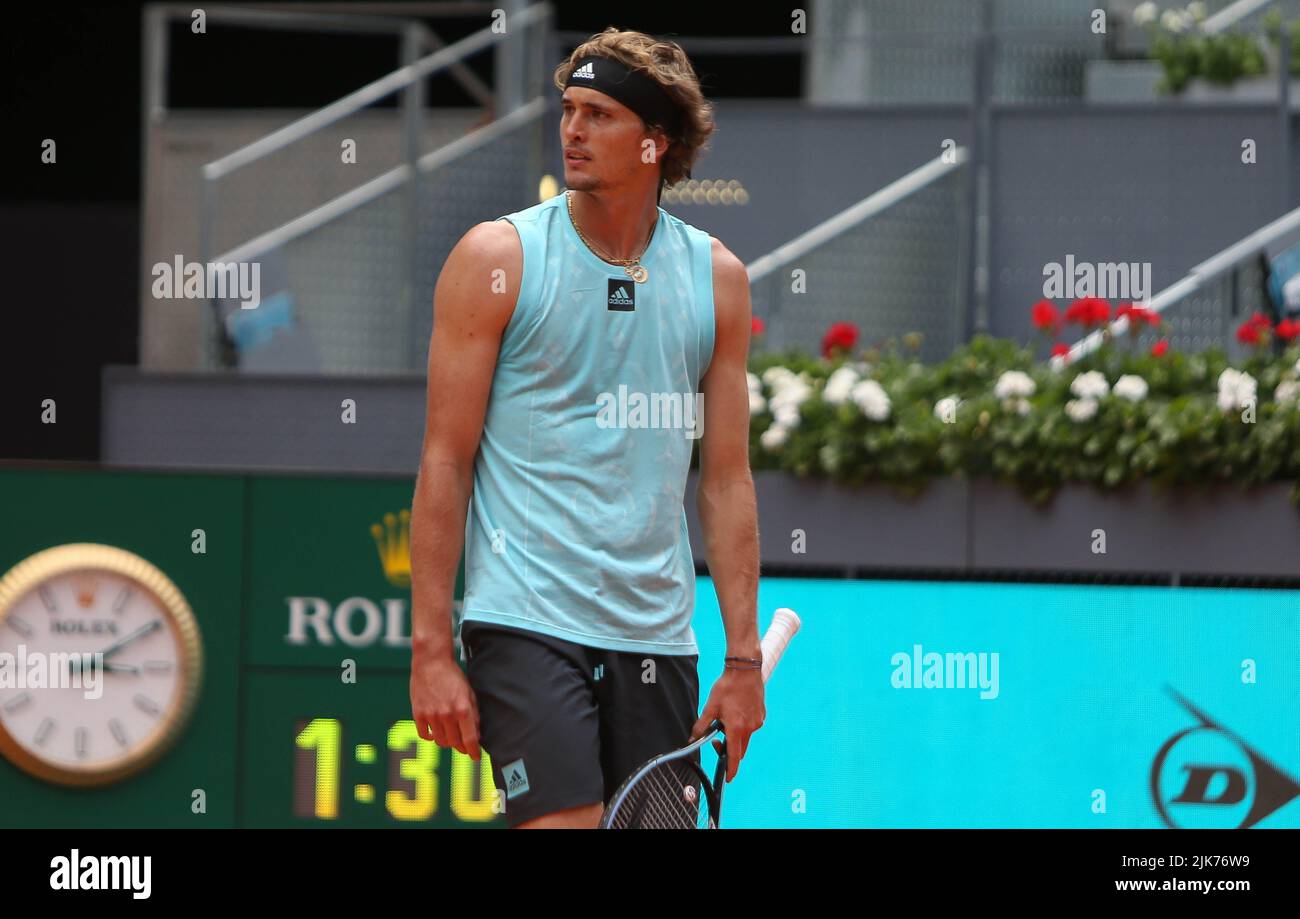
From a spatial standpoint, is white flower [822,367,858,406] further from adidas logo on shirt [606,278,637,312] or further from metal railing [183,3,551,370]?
adidas logo on shirt [606,278,637,312]

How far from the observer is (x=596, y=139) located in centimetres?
340

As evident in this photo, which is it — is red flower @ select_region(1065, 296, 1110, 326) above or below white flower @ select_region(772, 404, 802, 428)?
above

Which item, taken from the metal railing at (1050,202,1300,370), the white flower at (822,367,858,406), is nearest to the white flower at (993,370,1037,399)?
the white flower at (822,367,858,406)

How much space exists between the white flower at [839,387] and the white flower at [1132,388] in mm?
926

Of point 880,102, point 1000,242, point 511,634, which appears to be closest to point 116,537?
point 511,634

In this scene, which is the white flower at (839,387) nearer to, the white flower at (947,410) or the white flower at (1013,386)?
the white flower at (947,410)

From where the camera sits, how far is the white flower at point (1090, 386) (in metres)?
6.53

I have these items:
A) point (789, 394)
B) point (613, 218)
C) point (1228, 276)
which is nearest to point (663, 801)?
point (613, 218)

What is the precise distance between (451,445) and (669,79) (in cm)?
79

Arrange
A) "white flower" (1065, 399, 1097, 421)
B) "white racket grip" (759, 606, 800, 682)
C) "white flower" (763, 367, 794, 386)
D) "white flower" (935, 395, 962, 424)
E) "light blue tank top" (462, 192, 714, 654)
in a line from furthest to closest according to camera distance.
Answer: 1. "white flower" (763, 367, 794, 386)
2. "white flower" (935, 395, 962, 424)
3. "white flower" (1065, 399, 1097, 421)
4. "white racket grip" (759, 606, 800, 682)
5. "light blue tank top" (462, 192, 714, 654)

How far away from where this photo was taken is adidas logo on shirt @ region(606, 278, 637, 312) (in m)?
3.37

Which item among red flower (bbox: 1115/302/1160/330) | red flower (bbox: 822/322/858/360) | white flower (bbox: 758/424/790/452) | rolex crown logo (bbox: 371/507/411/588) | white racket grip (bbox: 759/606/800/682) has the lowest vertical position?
white racket grip (bbox: 759/606/800/682)

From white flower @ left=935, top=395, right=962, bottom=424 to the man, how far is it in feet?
10.5

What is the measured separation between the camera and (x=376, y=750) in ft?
17.3
